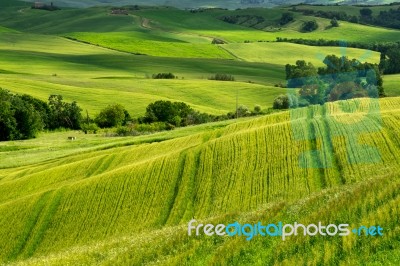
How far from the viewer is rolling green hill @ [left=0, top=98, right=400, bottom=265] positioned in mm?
20672

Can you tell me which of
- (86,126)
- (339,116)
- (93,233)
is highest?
(339,116)

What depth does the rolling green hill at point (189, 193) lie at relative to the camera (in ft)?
67.8

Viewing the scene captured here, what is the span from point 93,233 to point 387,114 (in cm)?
2197

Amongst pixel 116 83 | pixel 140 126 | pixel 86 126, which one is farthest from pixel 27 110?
pixel 116 83

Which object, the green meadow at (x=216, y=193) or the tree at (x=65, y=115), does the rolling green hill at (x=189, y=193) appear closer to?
the green meadow at (x=216, y=193)

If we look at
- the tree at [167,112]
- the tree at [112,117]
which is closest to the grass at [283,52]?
the tree at [167,112]

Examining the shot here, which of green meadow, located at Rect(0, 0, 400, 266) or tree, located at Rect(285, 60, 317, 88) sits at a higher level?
green meadow, located at Rect(0, 0, 400, 266)

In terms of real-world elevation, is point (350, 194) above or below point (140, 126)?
above

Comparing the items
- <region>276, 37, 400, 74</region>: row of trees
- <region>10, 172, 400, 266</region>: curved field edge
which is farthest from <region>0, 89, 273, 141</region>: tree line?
<region>10, 172, 400, 266</region>: curved field edge

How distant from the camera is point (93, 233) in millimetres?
34812

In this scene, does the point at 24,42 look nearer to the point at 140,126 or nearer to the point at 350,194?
the point at 140,126

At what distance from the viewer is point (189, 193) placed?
120ft

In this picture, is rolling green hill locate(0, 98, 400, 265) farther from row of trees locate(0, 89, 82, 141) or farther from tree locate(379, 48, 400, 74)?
tree locate(379, 48, 400, 74)

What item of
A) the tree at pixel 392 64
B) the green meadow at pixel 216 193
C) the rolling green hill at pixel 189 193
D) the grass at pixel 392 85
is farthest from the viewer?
the tree at pixel 392 64
